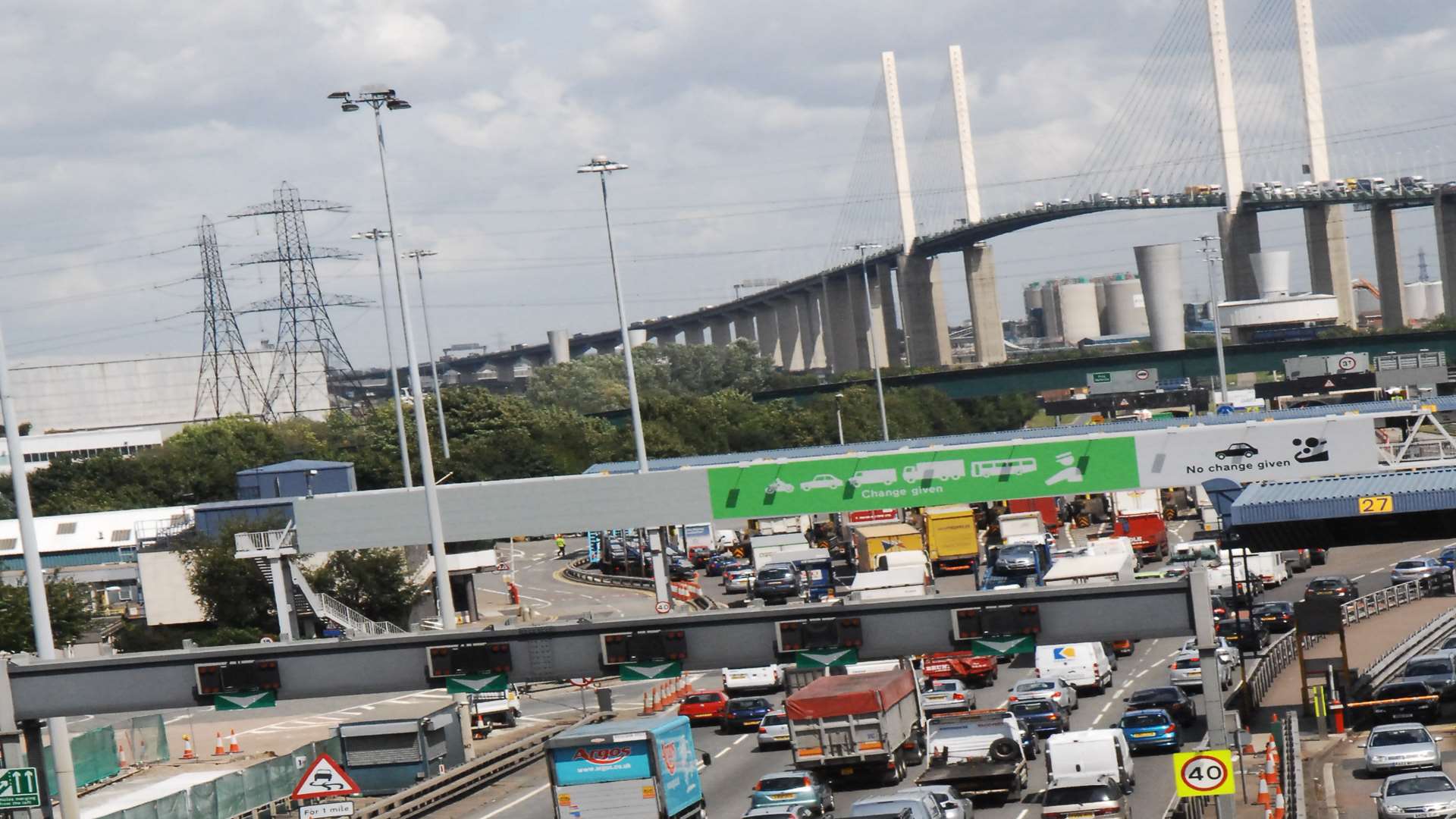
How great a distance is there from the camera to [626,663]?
26.1m

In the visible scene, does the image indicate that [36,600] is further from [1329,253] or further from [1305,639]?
[1329,253]

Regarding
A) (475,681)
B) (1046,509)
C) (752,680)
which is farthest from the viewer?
(1046,509)

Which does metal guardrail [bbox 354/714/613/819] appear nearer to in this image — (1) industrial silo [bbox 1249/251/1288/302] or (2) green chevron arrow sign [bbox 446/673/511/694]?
(2) green chevron arrow sign [bbox 446/673/511/694]

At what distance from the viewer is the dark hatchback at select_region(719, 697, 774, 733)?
41.2 meters

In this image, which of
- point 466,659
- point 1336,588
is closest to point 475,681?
point 466,659

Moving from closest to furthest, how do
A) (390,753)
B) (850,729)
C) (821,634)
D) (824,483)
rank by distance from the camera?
(821,634) → (850,729) → (390,753) → (824,483)

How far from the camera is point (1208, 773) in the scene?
20484 mm

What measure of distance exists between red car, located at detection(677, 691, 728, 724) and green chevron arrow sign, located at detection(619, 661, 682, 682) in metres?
16.5

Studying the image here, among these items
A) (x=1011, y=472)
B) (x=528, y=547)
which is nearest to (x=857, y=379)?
(x=528, y=547)

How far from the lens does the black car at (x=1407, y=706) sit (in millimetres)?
35406

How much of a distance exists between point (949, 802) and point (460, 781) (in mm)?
13153

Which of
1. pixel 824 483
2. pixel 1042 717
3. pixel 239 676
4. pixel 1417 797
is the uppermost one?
pixel 239 676

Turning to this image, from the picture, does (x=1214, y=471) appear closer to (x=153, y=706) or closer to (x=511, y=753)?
(x=511, y=753)

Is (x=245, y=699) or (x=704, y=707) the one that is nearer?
(x=245, y=699)
